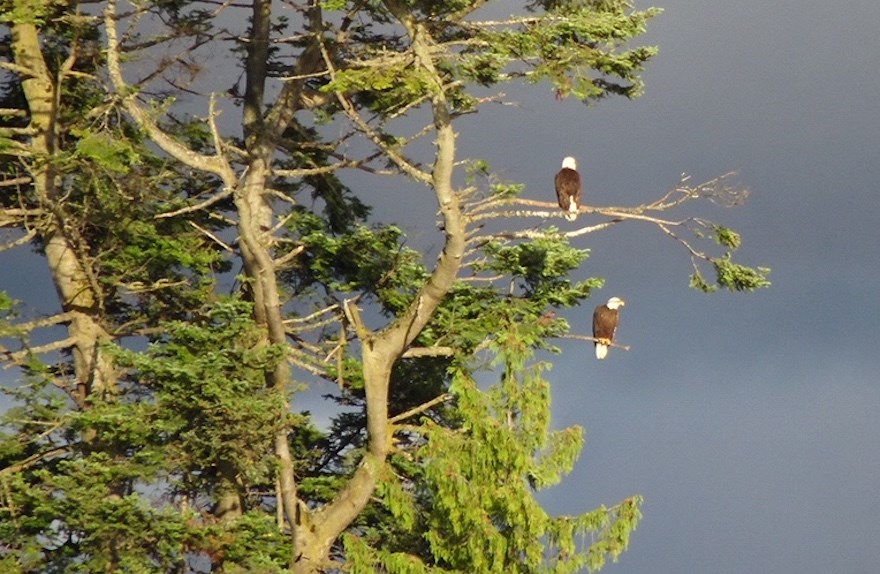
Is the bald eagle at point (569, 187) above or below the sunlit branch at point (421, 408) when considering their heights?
above

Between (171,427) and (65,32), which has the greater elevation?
(65,32)

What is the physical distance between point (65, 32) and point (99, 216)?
2729 millimetres

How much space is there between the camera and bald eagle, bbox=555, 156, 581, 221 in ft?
88.1

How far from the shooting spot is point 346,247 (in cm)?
2950

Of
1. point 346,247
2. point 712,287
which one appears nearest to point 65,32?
point 346,247

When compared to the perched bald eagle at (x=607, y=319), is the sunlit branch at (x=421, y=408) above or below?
below

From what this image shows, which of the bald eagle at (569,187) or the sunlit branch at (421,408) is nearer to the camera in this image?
the bald eagle at (569,187)

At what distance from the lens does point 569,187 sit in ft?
89.7

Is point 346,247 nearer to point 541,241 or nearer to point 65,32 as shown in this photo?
point 541,241

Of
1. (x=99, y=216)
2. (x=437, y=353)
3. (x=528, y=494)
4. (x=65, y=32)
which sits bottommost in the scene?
(x=528, y=494)

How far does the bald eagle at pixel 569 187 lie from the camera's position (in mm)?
26844

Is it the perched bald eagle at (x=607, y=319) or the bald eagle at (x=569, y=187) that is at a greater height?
the bald eagle at (x=569, y=187)

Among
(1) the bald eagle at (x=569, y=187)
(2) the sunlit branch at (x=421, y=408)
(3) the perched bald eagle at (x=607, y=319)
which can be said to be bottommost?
(2) the sunlit branch at (x=421, y=408)

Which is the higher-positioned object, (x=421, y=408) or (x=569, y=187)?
(x=569, y=187)
